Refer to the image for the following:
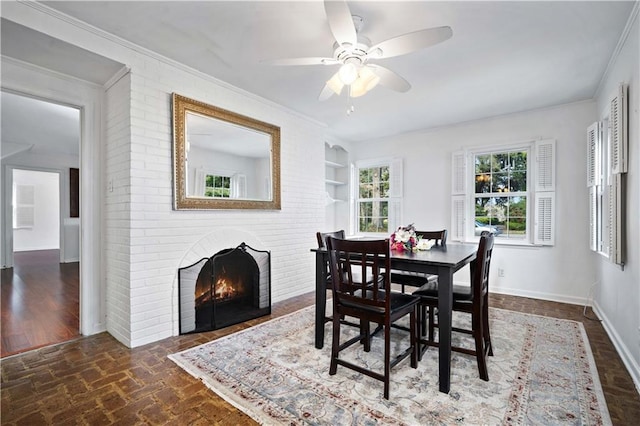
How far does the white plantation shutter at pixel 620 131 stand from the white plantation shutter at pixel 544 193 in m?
1.55

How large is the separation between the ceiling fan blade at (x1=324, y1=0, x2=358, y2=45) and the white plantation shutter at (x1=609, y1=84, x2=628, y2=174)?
2271mm

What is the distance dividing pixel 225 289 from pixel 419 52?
121 inches

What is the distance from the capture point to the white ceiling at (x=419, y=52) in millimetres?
Result: 2131

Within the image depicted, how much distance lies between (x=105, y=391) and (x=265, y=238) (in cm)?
219

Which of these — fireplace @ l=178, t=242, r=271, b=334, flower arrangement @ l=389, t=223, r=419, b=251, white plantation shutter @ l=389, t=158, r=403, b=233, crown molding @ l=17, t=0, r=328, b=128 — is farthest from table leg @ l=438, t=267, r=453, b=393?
white plantation shutter @ l=389, t=158, r=403, b=233

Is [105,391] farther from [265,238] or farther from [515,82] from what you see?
[515,82]

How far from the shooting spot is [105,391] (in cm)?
199

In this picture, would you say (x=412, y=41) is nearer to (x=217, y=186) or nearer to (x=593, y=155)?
(x=217, y=186)

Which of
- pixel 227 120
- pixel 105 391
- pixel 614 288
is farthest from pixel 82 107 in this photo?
pixel 614 288

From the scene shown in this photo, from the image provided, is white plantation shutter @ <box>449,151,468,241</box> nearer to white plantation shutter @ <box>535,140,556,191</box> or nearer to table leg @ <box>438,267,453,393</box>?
white plantation shutter @ <box>535,140,556,191</box>

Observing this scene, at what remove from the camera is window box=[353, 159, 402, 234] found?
545 cm

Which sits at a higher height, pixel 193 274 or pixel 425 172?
pixel 425 172

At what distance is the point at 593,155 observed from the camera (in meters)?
3.35

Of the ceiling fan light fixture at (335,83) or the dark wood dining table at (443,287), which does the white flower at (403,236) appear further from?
the ceiling fan light fixture at (335,83)
